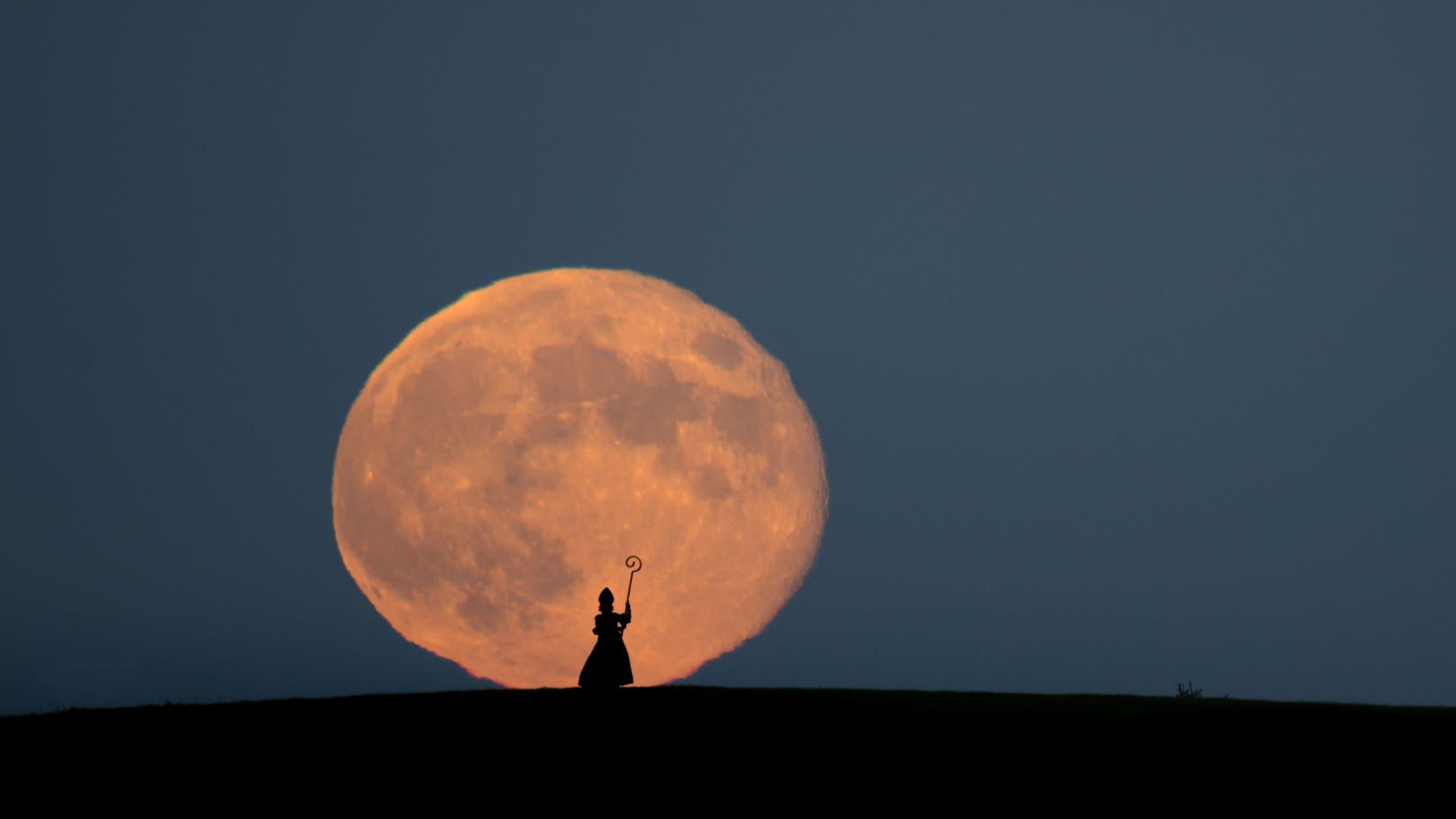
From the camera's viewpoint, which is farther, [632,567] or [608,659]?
[632,567]

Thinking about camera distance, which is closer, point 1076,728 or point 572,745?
point 572,745

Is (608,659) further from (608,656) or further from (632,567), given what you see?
(632,567)

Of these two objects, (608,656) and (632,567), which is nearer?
(608,656)

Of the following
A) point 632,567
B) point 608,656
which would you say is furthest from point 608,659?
point 632,567

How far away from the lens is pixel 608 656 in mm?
22844

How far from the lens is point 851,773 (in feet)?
58.1

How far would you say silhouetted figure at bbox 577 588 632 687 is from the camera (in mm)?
22688

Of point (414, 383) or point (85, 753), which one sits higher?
point (414, 383)

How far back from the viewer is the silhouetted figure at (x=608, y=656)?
74.4ft

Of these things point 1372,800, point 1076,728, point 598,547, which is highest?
point 598,547

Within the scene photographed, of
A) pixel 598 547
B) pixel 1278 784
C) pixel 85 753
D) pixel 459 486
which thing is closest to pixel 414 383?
pixel 459 486

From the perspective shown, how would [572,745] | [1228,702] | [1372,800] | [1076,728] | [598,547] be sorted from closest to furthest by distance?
[1372,800] < [572,745] < [1076,728] < [1228,702] < [598,547]

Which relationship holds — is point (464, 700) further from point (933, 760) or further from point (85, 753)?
point (933, 760)

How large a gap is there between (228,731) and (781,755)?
849 cm
